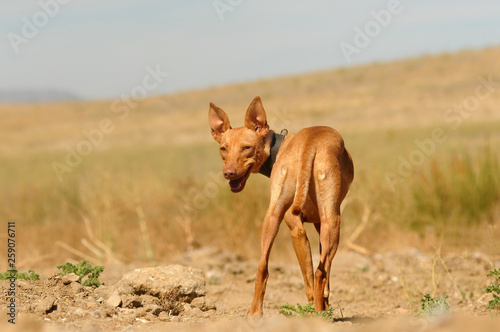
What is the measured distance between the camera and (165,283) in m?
6.02

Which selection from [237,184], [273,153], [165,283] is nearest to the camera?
[237,184]

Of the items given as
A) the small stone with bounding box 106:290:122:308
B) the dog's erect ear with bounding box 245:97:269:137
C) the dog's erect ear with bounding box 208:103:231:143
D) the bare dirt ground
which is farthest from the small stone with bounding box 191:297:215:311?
the dog's erect ear with bounding box 245:97:269:137

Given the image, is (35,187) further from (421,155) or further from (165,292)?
(165,292)

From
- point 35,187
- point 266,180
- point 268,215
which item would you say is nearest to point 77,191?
point 35,187

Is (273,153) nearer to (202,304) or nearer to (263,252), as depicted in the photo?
(263,252)

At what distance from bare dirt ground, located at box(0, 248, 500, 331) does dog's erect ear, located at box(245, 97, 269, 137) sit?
1607 millimetres

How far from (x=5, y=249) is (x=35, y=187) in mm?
5144

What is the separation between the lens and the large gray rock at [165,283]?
19.6 ft

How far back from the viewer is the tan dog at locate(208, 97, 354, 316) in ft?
16.1

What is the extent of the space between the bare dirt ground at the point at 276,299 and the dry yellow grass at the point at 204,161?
2.95ft

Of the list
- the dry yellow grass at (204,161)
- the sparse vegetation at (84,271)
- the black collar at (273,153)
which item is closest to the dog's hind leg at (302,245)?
the black collar at (273,153)

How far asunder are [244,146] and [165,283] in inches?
65.2

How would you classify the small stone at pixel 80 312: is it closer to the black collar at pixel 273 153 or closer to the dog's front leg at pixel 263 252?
the dog's front leg at pixel 263 252

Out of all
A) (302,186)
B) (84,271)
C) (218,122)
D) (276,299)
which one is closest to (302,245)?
(302,186)
